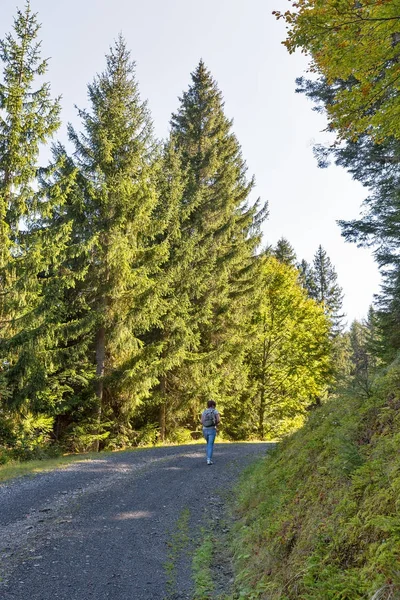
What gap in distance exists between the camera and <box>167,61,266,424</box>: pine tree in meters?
20.2

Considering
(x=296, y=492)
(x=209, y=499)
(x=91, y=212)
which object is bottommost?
(x=209, y=499)

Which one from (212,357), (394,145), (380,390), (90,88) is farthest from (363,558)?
(90,88)

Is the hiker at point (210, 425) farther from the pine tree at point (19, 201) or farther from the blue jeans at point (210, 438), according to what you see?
the pine tree at point (19, 201)

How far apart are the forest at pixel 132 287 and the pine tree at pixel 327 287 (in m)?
27.8

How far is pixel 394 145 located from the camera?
460 inches

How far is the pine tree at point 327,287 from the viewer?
54344mm

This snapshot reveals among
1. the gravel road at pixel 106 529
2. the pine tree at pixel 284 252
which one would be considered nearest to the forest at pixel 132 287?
the gravel road at pixel 106 529

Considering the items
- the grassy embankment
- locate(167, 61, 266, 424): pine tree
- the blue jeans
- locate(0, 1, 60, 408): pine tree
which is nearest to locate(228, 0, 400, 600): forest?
the grassy embankment

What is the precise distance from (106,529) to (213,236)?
17583 mm

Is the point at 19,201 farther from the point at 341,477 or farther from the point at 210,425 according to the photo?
the point at 341,477

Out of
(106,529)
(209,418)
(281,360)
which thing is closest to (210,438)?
(209,418)

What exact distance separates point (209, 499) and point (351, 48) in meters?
8.23

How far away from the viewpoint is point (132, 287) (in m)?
16.8

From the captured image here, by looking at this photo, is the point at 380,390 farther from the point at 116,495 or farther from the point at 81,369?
the point at 81,369
